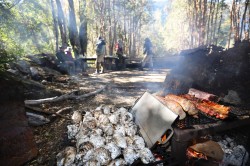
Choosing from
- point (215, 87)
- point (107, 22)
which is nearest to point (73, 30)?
point (215, 87)

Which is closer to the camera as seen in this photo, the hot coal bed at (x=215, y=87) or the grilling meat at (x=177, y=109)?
the hot coal bed at (x=215, y=87)

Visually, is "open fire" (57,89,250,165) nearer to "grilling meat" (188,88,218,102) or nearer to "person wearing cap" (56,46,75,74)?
"grilling meat" (188,88,218,102)

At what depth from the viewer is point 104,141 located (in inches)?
157

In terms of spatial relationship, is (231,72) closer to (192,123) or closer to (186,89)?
(186,89)

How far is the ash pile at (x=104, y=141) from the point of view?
354 centimetres

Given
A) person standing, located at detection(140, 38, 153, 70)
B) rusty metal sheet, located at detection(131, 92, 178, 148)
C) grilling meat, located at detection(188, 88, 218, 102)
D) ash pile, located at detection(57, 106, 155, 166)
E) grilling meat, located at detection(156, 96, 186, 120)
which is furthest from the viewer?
person standing, located at detection(140, 38, 153, 70)

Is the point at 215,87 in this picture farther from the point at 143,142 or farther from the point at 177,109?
the point at 143,142

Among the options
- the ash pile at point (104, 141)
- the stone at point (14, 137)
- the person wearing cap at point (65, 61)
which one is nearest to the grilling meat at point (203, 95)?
the ash pile at point (104, 141)

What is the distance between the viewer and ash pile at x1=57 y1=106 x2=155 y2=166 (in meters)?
3.54

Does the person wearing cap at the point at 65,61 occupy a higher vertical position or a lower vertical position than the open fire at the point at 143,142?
higher

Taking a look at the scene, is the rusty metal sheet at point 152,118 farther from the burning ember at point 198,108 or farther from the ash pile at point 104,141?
the burning ember at point 198,108

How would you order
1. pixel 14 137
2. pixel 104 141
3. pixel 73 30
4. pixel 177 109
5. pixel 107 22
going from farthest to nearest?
pixel 107 22 → pixel 73 30 → pixel 177 109 → pixel 104 141 → pixel 14 137

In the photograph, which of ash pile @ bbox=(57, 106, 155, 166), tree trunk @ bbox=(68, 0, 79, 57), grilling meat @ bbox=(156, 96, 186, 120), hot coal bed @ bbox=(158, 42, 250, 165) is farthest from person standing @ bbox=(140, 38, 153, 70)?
grilling meat @ bbox=(156, 96, 186, 120)

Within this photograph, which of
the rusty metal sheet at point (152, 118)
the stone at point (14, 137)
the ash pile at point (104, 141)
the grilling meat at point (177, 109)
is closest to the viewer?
the stone at point (14, 137)
